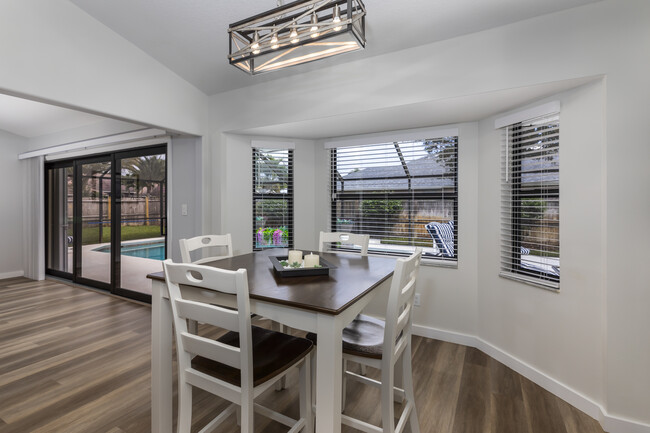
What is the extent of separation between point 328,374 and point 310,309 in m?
0.24

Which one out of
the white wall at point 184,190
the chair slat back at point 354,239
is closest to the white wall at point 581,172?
the chair slat back at point 354,239

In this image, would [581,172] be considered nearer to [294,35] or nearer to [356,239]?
[356,239]

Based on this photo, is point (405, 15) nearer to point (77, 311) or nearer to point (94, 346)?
point (94, 346)

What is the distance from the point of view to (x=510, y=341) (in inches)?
92.0

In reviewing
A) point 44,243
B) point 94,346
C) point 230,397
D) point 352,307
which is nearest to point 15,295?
point 44,243

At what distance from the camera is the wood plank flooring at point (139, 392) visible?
5.57 feet

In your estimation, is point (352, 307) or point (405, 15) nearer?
point (352, 307)

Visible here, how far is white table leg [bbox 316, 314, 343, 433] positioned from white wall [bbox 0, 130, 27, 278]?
6260mm

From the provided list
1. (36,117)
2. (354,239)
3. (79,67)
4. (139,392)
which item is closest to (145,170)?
(79,67)

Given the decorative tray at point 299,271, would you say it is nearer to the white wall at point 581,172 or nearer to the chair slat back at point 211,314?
the chair slat back at point 211,314

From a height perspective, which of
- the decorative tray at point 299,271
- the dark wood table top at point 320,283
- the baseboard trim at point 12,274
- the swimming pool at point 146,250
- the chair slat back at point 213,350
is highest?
the decorative tray at point 299,271

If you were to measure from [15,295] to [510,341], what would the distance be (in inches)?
227

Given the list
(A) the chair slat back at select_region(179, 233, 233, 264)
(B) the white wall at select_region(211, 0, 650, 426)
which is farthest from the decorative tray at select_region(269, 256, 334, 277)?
(B) the white wall at select_region(211, 0, 650, 426)

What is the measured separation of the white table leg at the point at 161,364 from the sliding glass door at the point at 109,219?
7.45ft
